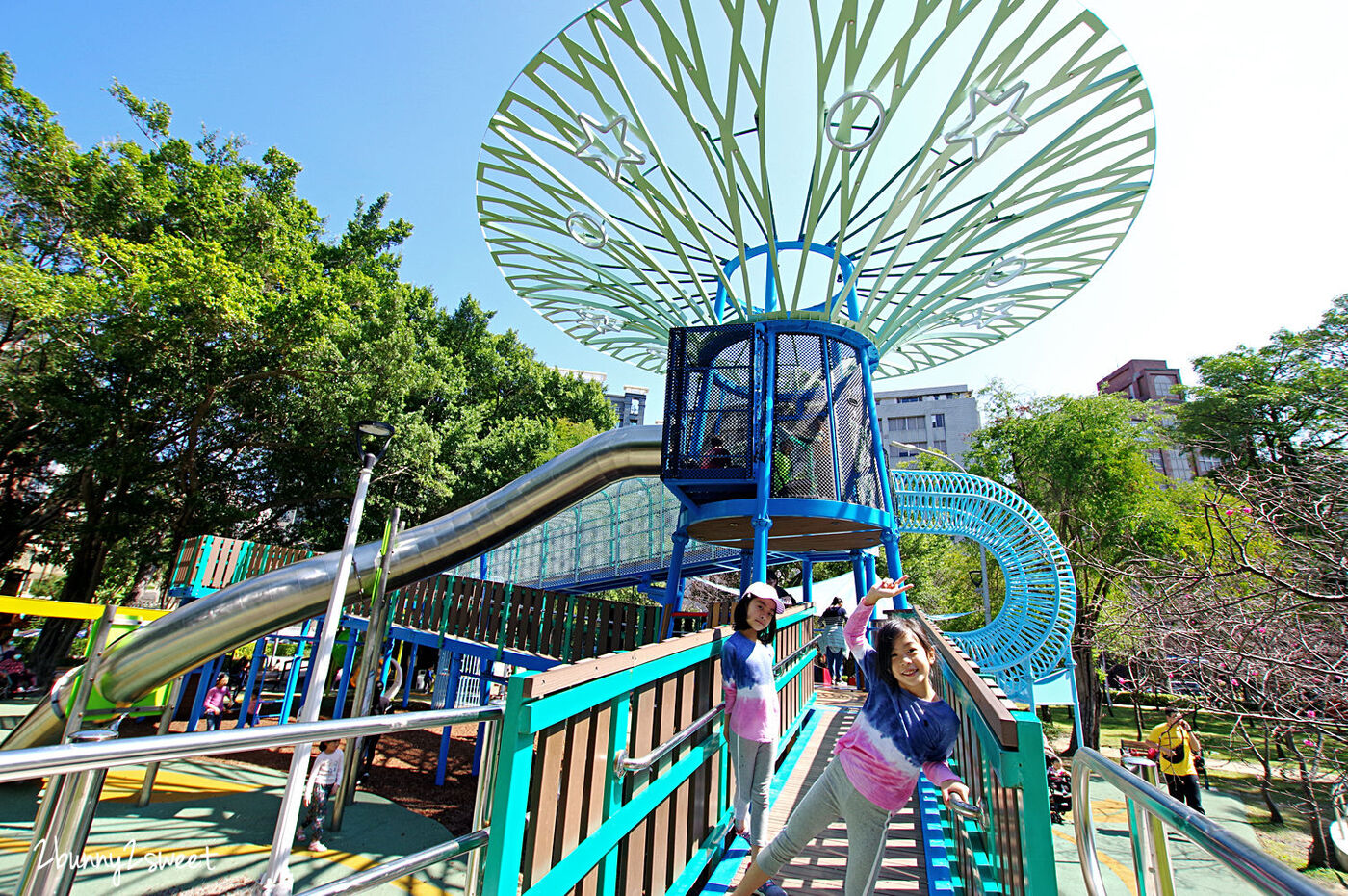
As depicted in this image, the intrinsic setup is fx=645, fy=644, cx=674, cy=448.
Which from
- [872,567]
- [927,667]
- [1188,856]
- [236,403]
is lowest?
[1188,856]

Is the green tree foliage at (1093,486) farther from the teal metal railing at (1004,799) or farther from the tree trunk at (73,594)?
the tree trunk at (73,594)

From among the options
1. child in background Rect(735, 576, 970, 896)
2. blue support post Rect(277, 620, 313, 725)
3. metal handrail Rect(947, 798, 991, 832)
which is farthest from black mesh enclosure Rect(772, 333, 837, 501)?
blue support post Rect(277, 620, 313, 725)

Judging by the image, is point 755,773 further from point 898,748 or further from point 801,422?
point 801,422

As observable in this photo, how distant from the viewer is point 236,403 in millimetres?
22234

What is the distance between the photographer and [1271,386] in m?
27.2

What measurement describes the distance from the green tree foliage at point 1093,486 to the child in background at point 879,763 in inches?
819

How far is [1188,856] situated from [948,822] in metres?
10.6

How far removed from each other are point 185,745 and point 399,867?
67cm

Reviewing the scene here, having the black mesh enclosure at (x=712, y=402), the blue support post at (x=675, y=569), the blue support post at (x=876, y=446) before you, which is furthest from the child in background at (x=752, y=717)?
the blue support post at (x=675, y=569)

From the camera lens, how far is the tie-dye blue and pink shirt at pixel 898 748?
271cm

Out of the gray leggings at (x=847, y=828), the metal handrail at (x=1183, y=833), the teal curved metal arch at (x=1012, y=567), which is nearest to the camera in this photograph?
the metal handrail at (x=1183, y=833)

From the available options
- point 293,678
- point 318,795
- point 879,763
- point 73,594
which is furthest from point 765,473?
point 73,594

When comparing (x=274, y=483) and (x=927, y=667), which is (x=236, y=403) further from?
(x=927, y=667)

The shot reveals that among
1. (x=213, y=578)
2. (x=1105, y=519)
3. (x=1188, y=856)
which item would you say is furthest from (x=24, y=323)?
(x=1105, y=519)
